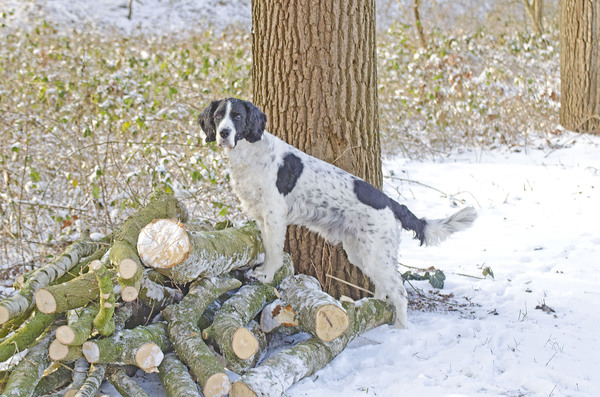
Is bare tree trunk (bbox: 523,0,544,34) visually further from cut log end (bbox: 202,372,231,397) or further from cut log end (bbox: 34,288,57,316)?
cut log end (bbox: 34,288,57,316)

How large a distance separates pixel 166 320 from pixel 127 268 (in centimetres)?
56

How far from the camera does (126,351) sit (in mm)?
3076

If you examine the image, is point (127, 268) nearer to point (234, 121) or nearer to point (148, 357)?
point (148, 357)

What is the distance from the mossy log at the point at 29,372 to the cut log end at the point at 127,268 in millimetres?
627

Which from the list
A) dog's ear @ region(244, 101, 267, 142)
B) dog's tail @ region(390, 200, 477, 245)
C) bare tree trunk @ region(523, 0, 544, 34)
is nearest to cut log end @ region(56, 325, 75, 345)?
dog's ear @ region(244, 101, 267, 142)

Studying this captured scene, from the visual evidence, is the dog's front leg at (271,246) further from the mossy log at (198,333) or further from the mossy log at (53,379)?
the mossy log at (53,379)

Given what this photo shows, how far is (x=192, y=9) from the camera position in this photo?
19.3m

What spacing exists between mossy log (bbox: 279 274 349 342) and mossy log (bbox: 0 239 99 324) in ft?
4.91

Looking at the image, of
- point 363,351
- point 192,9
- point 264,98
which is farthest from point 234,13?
point 363,351

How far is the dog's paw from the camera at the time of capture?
3.97m

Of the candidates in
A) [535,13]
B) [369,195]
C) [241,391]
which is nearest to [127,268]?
[241,391]

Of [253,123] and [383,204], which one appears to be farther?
[383,204]

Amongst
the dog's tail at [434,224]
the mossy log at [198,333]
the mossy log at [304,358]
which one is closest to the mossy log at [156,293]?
the mossy log at [198,333]

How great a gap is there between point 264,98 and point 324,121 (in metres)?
0.52
